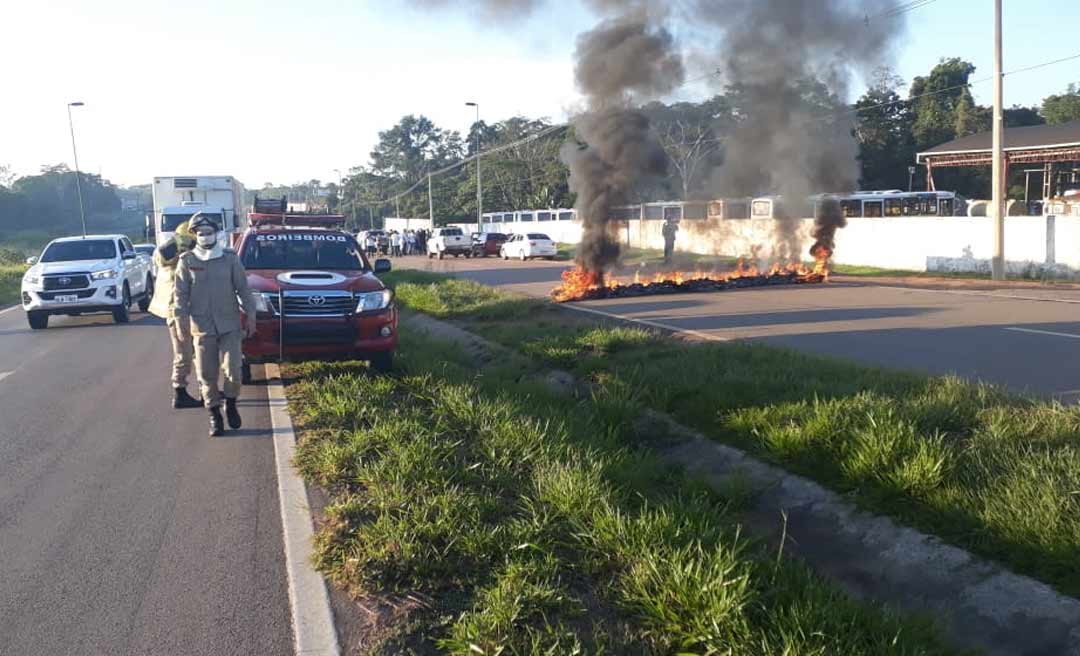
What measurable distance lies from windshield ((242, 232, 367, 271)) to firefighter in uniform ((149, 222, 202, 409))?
1.49m

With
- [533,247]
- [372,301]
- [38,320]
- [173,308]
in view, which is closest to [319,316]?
[372,301]

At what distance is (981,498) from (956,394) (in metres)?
2.25

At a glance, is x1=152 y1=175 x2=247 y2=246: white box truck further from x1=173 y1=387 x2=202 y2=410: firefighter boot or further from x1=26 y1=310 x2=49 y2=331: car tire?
x1=173 y1=387 x2=202 y2=410: firefighter boot

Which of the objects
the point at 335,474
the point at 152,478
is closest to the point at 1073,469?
the point at 335,474

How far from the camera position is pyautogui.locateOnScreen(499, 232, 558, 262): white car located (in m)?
39.9

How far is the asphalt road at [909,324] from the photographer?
948 centimetres

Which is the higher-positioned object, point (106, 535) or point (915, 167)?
point (915, 167)

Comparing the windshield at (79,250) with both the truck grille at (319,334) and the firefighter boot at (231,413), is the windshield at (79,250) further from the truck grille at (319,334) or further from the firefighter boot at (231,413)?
the firefighter boot at (231,413)

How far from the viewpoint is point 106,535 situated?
17.0 ft

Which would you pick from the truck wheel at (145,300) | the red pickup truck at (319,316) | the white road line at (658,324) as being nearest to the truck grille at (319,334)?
the red pickup truck at (319,316)

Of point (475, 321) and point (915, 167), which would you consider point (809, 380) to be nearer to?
point (475, 321)

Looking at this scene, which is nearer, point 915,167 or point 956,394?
point 956,394

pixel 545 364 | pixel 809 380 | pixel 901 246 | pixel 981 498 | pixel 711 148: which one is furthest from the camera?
pixel 711 148

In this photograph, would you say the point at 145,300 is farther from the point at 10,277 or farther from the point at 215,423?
the point at 10,277
